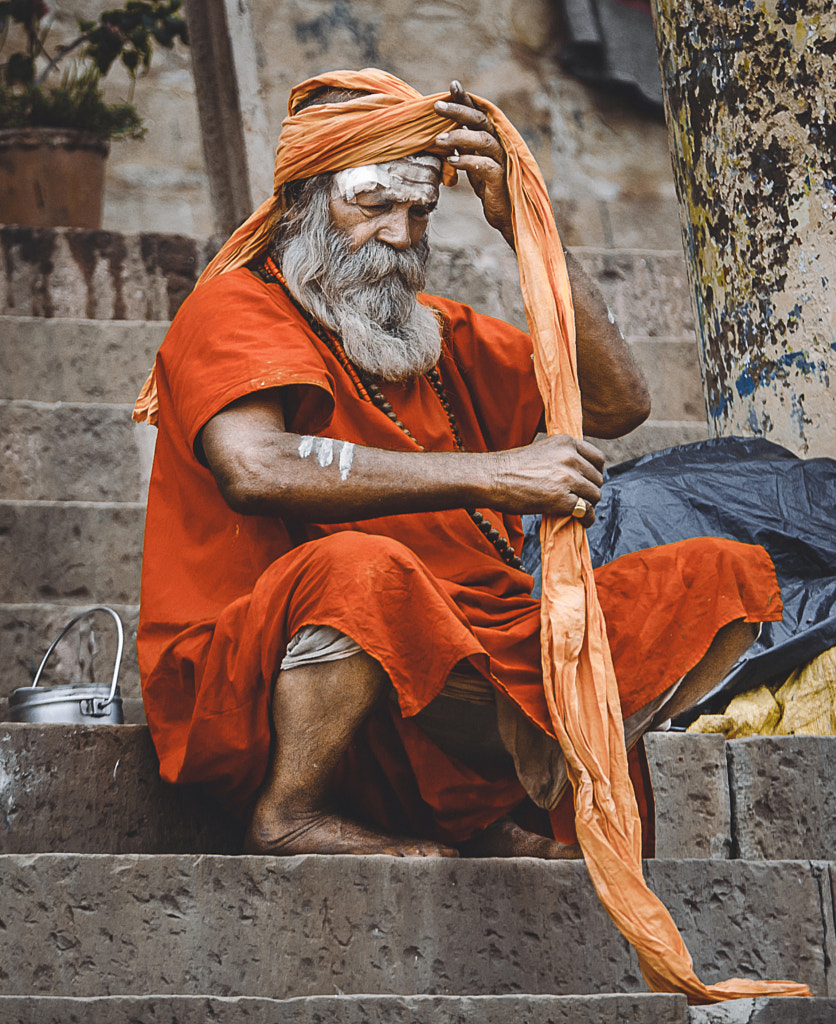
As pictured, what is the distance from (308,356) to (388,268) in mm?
405

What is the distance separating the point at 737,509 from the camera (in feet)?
14.0

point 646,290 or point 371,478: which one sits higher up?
point 646,290

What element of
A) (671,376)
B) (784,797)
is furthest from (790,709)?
(671,376)

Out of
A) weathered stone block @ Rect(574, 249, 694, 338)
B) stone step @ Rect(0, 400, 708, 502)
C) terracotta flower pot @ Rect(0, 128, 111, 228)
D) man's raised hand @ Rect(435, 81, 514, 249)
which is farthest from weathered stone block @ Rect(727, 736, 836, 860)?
terracotta flower pot @ Rect(0, 128, 111, 228)

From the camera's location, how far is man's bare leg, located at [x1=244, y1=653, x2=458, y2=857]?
2736 millimetres

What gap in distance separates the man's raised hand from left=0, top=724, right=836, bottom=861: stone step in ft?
4.09

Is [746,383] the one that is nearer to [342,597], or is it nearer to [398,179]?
[398,179]

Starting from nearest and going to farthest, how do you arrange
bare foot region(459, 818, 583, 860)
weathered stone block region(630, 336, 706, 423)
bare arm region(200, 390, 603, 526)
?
bare arm region(200, 390, 603, 526) → bare foot region(459, 818, 583, 860) → weathered stone block region(630, 336, 706, 423)

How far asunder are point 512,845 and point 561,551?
25.1 inches

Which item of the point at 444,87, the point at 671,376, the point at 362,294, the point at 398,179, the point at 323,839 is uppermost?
the point at 444,87

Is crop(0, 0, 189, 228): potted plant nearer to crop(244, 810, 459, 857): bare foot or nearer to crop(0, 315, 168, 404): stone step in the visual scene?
crop(0, 315, 168, 404): stone step

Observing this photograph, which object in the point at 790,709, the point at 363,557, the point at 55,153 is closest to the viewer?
the point at 363,557

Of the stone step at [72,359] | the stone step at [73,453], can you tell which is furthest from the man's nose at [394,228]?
the stone step at [72,359]

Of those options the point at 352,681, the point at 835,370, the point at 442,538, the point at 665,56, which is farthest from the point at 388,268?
the point at 665,56
